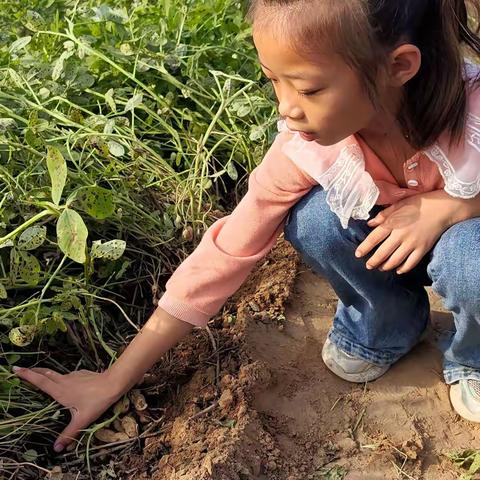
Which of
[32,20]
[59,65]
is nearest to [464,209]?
[59,65]

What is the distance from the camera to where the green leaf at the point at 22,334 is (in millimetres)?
1384

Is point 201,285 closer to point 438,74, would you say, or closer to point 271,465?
point 271,465

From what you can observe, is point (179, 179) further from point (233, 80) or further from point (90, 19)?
point (90, 19)

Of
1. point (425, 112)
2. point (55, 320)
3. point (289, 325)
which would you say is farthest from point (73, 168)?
point (425, 112)

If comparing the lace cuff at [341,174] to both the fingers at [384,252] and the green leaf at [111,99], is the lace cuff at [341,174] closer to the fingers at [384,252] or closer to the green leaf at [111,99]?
the fingers at [384,252]

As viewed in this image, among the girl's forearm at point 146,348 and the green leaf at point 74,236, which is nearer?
the green leaf at point 74,236

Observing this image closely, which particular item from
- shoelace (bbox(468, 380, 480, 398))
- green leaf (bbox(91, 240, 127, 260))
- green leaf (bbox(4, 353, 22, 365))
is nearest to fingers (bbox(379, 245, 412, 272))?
shoelace (bbox(468, 380, 480, 398))

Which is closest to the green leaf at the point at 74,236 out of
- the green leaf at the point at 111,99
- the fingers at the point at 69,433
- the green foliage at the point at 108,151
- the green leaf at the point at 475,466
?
the green foliage at the point at 108,151

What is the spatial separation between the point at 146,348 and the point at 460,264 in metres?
0.58

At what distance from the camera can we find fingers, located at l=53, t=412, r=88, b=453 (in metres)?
1.46

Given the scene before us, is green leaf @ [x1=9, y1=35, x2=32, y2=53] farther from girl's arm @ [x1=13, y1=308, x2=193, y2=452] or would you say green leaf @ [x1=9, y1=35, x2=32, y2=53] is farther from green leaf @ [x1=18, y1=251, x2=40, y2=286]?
girl's arm @ [x1=13, y1=308, x2=193, y2=452]

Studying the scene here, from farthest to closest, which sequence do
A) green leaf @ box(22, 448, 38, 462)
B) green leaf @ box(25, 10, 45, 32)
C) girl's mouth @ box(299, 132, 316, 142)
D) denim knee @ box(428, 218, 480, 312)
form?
green leaf @ box(25, 10, 45, 32) < green leaf @ box(22, 448, 38, 462) < denim knee @ box(428, 218, 480, 312) < girl's mouth @ box(299, 132, 316, 142)

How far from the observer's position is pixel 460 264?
1349 mm

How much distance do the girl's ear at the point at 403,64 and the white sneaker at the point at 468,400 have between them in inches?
25.9
